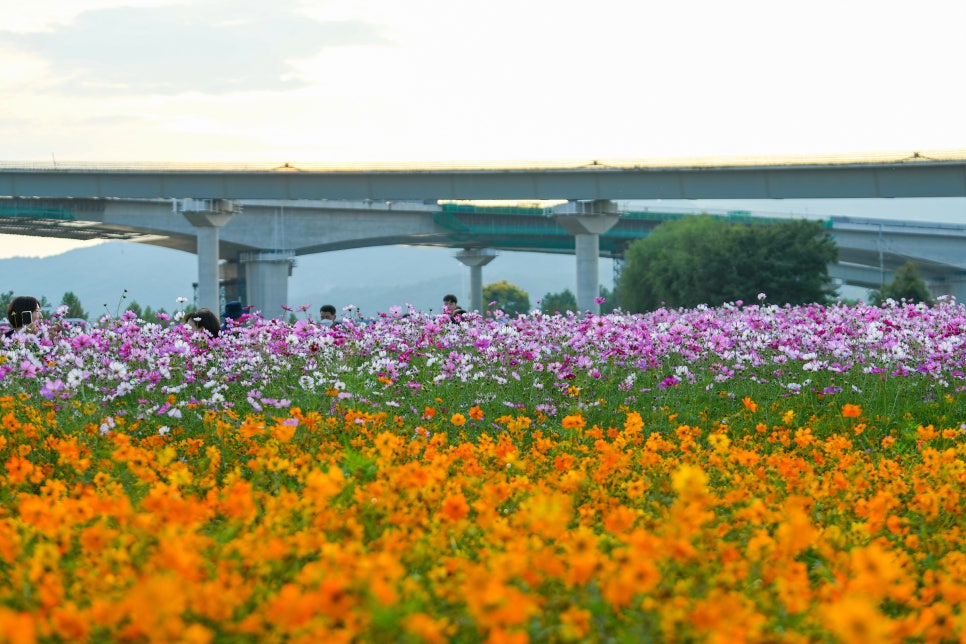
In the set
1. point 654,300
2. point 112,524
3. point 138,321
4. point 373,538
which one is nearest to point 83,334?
point 138,321

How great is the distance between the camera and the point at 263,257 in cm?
8044

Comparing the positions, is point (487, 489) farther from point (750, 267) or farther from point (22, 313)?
point (750, 267)

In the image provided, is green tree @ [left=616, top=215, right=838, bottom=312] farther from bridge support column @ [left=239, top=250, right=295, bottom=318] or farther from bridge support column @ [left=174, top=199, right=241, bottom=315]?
bridge support column @ [left=239, top=250, right=295, bottom=318]

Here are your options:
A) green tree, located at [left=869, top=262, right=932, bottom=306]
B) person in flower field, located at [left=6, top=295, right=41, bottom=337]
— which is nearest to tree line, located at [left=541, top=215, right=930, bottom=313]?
green tree, located at [left=869, top=262, right=932, bottom=306]

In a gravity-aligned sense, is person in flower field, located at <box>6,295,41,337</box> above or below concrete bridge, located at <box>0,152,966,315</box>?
below

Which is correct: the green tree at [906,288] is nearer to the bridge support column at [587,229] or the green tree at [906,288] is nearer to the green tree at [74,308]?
the bridge support column at [587,229]

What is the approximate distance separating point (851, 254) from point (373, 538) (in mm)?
100625

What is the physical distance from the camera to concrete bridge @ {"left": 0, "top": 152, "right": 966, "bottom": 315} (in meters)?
49.2

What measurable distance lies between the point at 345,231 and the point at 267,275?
6521 mm

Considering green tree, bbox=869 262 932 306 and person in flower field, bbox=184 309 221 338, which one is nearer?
person in flower field, bbox=184 309 221 338

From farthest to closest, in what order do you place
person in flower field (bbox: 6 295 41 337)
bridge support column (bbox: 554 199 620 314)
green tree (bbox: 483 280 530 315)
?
1. green tree (bbox: 483 280 530 315)
2. bridge support column (bbox: 554 199 620 314)
3. person in flower field (bbox: 6 295 41 337)

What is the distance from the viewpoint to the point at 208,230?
5778cm

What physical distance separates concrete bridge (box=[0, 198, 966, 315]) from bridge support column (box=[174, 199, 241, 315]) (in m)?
0.06

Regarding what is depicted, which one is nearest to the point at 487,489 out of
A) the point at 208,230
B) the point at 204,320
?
the point at 204,320
